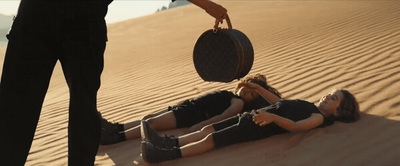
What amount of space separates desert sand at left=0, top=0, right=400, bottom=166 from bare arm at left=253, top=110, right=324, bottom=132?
0.09 meters

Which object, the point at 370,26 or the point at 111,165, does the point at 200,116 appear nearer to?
the point at 111,165

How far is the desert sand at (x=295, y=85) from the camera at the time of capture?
11.1 feet

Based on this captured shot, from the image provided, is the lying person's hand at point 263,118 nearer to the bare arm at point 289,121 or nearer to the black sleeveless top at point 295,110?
the bare arm at point 289,121

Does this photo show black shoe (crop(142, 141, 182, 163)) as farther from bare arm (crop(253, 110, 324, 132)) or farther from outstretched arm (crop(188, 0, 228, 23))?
outstretched arm (crop(188, 0, 228, 23))

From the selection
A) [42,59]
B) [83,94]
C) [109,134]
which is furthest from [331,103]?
[42,59]

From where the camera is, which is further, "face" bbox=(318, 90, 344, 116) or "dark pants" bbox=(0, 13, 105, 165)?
"face" bbox=(318, 90, 344, 116)

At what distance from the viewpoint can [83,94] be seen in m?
2.41

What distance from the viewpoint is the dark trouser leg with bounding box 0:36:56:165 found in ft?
7.32

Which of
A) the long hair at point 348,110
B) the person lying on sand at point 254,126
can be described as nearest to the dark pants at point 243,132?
the person lying on sand at point 254,126

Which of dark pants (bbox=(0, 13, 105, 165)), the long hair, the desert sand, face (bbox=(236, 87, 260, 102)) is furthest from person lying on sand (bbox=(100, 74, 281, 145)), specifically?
dark pants (bbox=(0, 13, 105, 165))

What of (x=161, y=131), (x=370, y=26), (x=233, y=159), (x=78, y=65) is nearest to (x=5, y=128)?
(x=78, y=65)

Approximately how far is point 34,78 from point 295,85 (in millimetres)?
3544

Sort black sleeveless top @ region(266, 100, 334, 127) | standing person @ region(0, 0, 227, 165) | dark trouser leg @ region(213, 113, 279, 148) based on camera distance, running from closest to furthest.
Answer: standing person @ region(0, 0, 227, 165) → dark trouser leg @ region(213, 113, 279, 148) → black sleeveless top @ region(266, 100, 334, 127)

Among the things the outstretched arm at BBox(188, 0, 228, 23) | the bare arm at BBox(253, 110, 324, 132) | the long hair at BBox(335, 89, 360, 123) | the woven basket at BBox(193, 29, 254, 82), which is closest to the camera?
the outstretched arm at BBox(188, 0, 228, 23)
